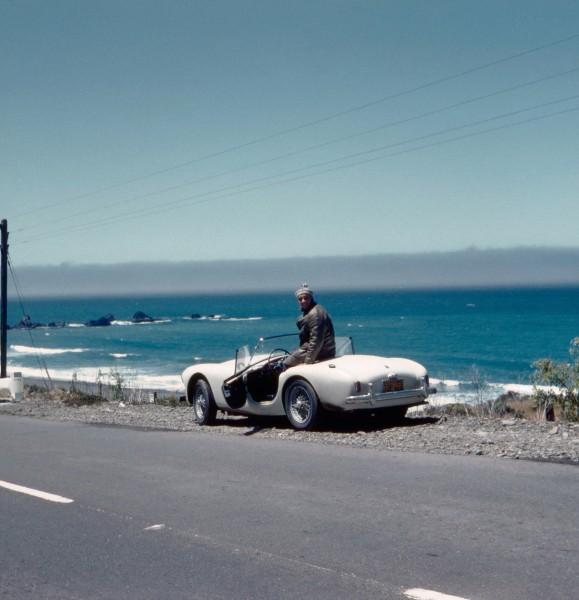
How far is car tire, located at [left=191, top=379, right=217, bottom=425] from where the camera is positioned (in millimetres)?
13117

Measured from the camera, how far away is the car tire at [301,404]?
1116 cm

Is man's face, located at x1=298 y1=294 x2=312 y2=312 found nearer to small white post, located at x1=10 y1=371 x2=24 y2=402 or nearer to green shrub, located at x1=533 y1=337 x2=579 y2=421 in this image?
green shrub, located at x1=533 y1=337 x2=579 y2=421

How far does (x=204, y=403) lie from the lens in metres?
13.3

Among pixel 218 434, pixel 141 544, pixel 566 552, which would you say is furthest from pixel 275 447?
pixel 566 552

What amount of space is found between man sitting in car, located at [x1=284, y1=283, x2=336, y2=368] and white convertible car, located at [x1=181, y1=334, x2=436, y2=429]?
0.74 ft

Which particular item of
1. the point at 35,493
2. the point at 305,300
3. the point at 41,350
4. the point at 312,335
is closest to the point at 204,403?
the point at 312,335

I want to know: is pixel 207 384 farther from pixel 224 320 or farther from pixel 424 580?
pixel 224 320

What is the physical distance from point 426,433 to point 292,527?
4.85 metres

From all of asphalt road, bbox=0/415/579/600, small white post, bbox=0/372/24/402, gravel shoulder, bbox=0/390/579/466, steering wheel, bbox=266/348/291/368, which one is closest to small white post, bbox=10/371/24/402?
small white post, bbox=0/372/24/402

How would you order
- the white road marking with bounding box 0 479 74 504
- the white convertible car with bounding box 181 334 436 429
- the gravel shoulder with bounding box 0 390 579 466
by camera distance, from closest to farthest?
the white road marking with bounding box 0 479 74 504 < the gravel shoulder with bounding box 0 390 579 466 < the white convertible car with bounding box 181 334 436 429

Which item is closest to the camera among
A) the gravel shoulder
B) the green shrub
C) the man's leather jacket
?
the gravel shoulder

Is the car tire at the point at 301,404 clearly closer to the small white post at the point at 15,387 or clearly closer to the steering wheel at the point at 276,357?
the steering wheel at the point at 276,357

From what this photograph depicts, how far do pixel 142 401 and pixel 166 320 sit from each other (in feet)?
431

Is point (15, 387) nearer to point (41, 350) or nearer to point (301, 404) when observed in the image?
point (301, 404)
